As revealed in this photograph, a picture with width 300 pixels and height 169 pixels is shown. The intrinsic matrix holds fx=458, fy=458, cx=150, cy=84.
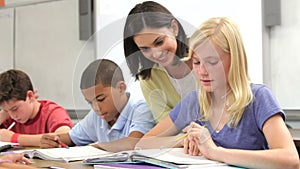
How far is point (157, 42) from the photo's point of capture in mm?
980

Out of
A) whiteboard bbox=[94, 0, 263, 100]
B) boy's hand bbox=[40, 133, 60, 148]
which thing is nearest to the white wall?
whiteboard bbox=[94, 0, 263, 100]

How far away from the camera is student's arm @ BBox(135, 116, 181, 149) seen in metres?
1.07

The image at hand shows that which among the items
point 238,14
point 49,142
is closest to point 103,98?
point 49,142

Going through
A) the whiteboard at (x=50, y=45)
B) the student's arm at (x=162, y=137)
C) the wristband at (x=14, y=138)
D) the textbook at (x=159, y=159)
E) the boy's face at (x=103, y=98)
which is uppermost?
the whiteboard at (x=50, y=45)

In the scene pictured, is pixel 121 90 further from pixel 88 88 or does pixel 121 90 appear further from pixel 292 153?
pixel 292 153

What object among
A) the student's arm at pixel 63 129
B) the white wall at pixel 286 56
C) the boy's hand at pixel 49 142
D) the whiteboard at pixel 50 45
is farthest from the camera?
the whiteboard at pixel 50 45

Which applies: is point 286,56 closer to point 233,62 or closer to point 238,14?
point 238,14

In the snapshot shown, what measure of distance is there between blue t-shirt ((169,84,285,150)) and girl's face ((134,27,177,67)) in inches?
5.2

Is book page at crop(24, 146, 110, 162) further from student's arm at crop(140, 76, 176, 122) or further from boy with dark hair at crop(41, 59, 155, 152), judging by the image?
student's arm at crop(140, 76, 176, 122)

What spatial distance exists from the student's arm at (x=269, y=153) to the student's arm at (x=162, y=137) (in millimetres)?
92

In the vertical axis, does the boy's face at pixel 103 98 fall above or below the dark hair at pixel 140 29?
below

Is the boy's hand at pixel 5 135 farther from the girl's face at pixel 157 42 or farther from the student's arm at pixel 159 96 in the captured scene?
the girl's face at pixel 157 42

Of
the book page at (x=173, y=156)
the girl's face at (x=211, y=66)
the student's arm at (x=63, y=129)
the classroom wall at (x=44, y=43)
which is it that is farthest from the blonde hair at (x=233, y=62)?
the classroom wall at (x=44, y=43)

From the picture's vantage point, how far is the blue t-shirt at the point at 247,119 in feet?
3.40
